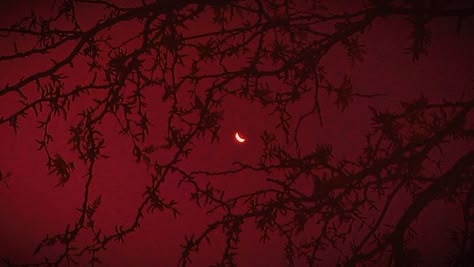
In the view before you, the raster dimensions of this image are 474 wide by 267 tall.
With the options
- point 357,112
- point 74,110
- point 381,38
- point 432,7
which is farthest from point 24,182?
point 432,7

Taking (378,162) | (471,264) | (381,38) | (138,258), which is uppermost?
(381,38)

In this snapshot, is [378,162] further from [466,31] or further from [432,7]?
[466,31]

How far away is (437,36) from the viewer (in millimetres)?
5797

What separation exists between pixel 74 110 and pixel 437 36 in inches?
210

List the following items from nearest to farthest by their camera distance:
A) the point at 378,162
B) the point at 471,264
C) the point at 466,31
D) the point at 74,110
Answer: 1. the point at 471,264
2. the point at 378,162
3. the point at 466,31
4. the point at 74,110

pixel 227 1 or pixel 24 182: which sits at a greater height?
pixel 24 182

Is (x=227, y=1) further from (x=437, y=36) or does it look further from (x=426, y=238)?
(x=426, y=238)

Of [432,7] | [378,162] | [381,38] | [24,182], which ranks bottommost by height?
[378,162]

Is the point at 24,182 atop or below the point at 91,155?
atop

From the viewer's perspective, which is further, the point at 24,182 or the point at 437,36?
the point at 24,182

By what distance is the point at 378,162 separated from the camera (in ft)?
6.29

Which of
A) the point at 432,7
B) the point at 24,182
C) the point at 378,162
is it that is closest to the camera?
the point at 432,7

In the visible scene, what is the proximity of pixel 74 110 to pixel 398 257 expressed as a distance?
18.1 ft

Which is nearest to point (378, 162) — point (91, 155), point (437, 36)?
point (91, 155)
